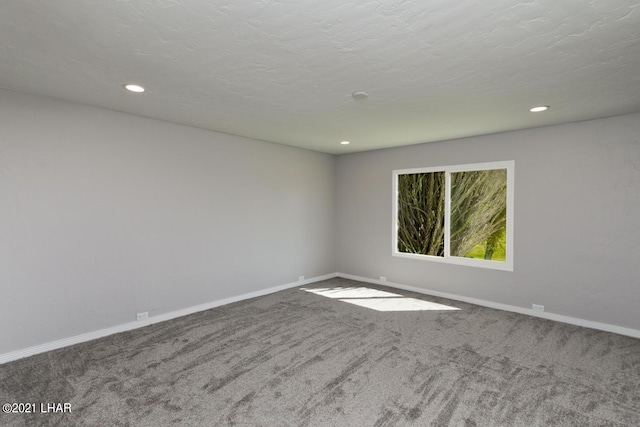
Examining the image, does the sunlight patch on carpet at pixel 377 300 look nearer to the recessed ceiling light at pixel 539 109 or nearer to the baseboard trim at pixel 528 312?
the baseboard trim at pixel 528 312

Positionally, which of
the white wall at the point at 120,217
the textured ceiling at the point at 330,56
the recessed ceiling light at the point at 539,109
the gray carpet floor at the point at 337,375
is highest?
the recessed ceiling light at the point at 539,109

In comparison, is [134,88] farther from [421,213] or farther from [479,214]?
[479,214]

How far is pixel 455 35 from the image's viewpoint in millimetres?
1838

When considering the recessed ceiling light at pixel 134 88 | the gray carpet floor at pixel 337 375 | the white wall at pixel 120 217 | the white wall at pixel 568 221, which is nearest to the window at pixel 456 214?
the white wall at pixel 568 221

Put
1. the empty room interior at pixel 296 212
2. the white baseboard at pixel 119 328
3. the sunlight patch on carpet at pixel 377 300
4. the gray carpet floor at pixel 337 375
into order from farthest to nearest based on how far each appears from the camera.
Answer: 1. the sunlight patch on carpet at pixel 377 300
2. the white baseboard at pixel 119 328
3. the gray carpet floor at pixel 337 375
4. the empty room interior at pixel 296 212

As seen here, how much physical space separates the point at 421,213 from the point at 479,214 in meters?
0.95

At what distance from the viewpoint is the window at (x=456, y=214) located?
436 cm

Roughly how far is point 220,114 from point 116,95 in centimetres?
98

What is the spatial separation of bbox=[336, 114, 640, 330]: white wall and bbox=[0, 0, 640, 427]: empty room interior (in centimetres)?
2

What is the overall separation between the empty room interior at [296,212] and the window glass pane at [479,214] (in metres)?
0.03

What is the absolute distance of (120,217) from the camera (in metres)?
3.47

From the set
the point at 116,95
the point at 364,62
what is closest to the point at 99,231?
the point at 116,95

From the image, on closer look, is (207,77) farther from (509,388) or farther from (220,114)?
(509,388)

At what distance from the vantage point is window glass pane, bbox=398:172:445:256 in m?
5.14
